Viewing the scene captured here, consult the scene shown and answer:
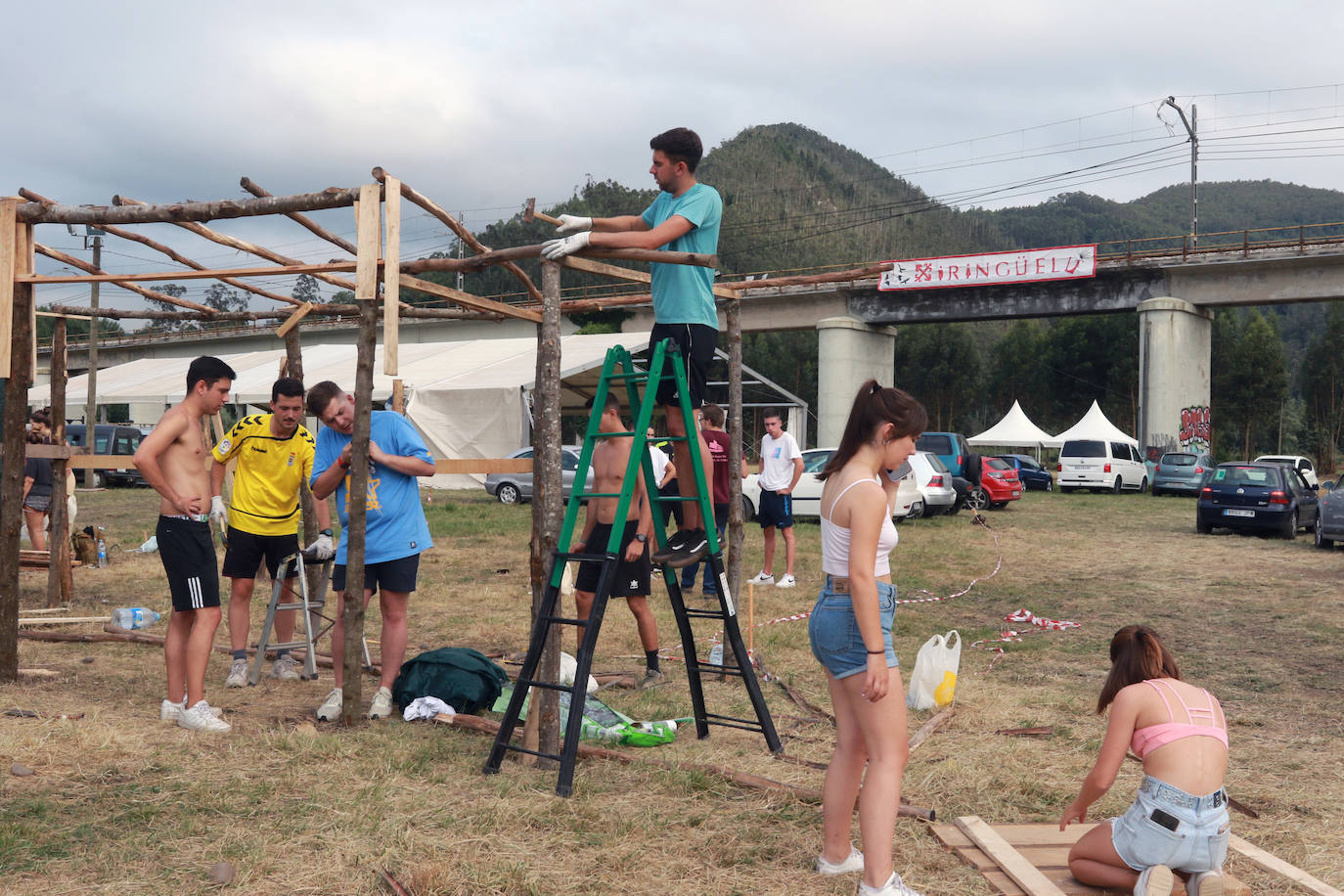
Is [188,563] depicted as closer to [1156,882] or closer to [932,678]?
[932,678]

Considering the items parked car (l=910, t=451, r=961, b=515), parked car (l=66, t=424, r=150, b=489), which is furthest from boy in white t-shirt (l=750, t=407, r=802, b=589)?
parked car (l=66, t=424, r=150, b=489)

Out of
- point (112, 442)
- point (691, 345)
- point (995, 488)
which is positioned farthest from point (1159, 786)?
point (112, 442)

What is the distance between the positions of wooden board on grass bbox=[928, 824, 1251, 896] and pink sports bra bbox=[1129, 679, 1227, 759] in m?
0.44

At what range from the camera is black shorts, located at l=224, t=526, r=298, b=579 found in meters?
6.44

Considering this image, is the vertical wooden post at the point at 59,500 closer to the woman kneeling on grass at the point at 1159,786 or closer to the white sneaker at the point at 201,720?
the white sneaker at the point at 201,720

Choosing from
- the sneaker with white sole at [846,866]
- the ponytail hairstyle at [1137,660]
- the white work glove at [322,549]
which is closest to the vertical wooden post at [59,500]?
the white work glove at [322,549]

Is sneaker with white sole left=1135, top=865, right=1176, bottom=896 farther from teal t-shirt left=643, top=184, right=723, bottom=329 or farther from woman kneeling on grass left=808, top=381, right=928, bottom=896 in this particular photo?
teal t-shirt left=643, top=184, right=723, bottom=329

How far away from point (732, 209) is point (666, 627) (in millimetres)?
102882

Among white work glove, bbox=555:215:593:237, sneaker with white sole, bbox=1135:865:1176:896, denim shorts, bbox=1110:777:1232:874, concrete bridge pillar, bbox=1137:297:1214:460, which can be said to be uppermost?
concrete bridge pillar, bbox=1137:297:1214:460

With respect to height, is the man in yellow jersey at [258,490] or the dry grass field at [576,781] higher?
the man in yellow jersey at [258,490]

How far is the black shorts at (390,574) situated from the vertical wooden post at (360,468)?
0.24 m

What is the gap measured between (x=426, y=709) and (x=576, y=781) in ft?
4.39

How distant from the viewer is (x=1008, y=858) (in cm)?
382

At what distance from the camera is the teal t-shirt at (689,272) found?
16.0ft
